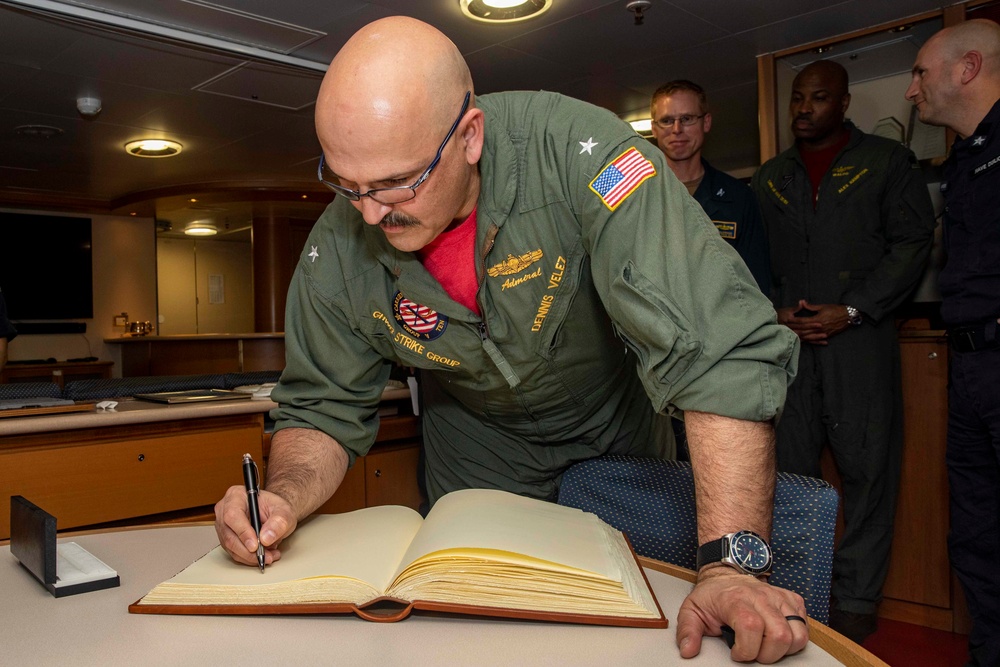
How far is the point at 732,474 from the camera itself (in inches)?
33.6

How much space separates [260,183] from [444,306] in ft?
25.0

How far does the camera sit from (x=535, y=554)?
2.36 feet

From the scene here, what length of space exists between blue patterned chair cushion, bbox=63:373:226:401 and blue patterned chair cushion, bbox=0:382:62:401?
0.27 feet

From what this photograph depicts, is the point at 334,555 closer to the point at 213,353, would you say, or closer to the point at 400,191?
the point at 400,191

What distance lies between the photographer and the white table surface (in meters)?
0.64

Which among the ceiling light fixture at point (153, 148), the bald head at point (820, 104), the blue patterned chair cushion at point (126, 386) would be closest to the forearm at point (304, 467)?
the blue patterned chair cushion at point (126, 386)

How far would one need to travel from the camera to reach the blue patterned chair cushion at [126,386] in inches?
104

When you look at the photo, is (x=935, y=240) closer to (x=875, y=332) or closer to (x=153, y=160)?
(x=875, y=332)

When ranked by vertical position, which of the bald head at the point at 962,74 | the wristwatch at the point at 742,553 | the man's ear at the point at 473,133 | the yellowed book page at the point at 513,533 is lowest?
the wristwatch at the point at 742,553

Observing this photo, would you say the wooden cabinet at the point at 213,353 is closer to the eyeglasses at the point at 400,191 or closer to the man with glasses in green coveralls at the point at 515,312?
the man with glasses in green coveralls at the point at 515,312

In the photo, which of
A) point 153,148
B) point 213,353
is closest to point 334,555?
point 153,148

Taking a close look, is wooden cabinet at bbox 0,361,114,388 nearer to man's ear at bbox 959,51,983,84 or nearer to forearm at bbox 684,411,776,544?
man's ear at bbox 959,51,983,84

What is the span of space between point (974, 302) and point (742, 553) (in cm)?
181

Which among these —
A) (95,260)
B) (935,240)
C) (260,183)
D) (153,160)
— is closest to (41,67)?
(153,160)
